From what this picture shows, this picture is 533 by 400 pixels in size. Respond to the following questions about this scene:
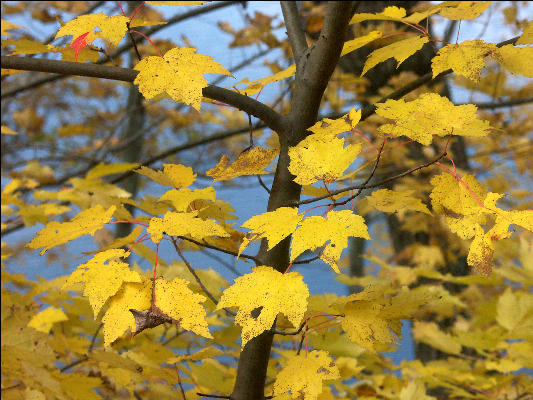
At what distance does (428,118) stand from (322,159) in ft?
0.44

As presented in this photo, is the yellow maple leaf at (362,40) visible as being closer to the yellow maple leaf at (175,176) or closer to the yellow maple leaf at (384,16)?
the yellow maple leaf at (384,16)

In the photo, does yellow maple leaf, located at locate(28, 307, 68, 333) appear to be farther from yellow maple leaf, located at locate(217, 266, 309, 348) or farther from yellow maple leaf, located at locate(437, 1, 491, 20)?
yellow maple leaf, located at locate(437, 1, 491, 20)

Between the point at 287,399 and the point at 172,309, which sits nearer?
the point at 172,309

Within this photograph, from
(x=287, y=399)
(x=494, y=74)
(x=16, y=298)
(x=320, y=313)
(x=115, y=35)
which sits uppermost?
(x=494, y=74)

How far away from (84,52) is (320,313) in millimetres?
521

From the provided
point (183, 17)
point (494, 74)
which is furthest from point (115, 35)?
point (494, 74)

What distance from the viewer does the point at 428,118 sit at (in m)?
0.56

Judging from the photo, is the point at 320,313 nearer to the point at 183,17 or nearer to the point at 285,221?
the point at 285,221

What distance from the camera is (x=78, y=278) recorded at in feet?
1.74

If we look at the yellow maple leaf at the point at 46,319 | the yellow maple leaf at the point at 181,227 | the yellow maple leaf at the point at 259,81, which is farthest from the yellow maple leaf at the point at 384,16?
the yellow maple leaf at the point at 46,319

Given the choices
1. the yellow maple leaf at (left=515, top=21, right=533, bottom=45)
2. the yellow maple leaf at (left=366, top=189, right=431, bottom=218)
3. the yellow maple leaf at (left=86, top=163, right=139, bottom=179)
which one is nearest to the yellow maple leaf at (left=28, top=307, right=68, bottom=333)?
the yellow maple leaf at (left=86, top=163, right=139, bottom=179)

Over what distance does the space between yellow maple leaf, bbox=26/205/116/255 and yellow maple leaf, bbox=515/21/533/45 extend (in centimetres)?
55

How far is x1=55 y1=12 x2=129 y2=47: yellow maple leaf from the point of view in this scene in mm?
558

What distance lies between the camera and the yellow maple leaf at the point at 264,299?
0.49m
